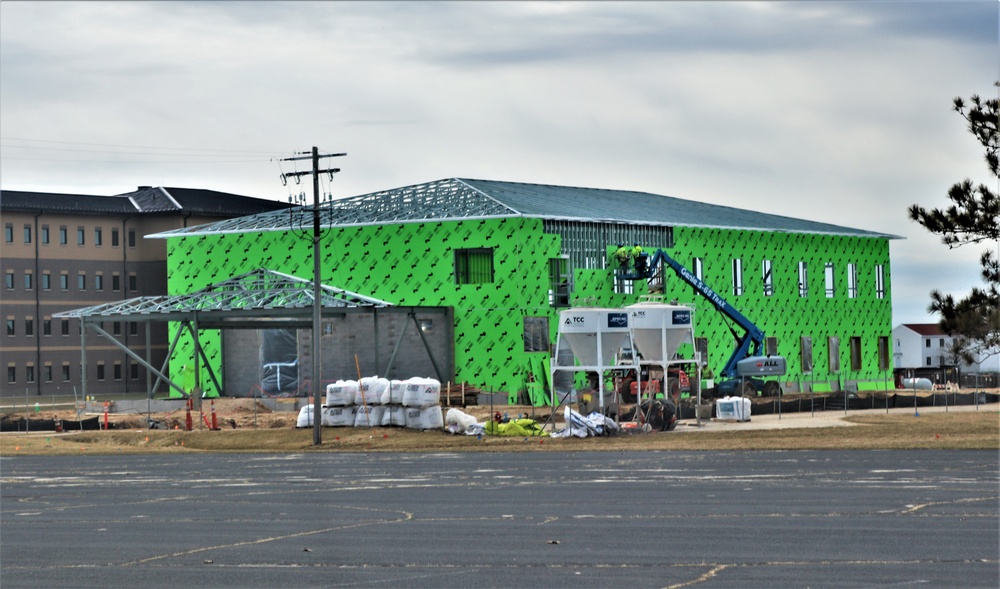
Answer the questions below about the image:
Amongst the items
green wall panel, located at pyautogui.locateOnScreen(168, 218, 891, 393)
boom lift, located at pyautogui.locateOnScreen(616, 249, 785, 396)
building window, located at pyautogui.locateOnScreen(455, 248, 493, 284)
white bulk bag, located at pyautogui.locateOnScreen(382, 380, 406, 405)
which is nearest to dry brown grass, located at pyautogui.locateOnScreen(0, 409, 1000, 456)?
white bulk bag, located at pyautogui.locateOnScreen(382, 380, 406, 405)

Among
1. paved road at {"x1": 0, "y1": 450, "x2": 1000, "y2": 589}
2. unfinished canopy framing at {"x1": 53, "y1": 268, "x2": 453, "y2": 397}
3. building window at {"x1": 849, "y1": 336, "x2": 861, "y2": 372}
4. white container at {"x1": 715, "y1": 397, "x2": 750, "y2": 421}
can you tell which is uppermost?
unfinished canopy framing at {"x1": 53, "y1": 268, "x2": 453, "y2": 397}

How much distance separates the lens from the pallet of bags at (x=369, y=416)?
159 ft

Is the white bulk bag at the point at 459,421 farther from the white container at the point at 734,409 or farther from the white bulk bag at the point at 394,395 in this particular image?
the white container at the point at 734,409

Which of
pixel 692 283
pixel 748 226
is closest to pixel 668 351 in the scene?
pixel 692 283

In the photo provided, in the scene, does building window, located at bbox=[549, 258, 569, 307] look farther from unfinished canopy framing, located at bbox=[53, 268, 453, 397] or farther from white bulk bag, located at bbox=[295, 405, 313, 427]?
white bulk bag, located at bbox=[295, 405, 313, 427]

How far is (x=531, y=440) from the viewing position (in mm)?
43438

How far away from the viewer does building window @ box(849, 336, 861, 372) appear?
8062 centimetres

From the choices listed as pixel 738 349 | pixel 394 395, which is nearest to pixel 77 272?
pixel 738 349

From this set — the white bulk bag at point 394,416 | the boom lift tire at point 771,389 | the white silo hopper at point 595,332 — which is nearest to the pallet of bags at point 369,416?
the white bulk bag at point 394,416

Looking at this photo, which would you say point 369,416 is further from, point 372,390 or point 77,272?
point 77,272

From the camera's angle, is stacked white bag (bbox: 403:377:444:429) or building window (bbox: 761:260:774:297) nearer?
stacked white bag (bbox: 403:377:444:429)

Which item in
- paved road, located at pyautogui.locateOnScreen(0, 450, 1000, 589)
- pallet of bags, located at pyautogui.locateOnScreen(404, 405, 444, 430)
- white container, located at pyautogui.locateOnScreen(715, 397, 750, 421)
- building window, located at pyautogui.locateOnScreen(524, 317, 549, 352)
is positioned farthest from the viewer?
building window, located at pyautogui.locateOnScreen(524, 317, 549, 352)

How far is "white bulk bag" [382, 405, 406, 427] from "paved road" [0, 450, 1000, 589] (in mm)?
14204

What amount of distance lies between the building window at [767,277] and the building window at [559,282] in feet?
46.9
